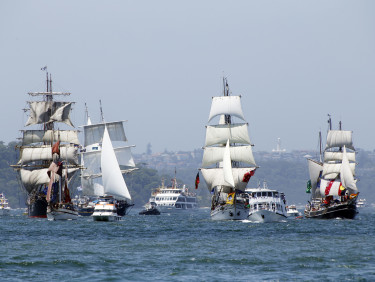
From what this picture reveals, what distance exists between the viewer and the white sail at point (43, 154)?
471ft

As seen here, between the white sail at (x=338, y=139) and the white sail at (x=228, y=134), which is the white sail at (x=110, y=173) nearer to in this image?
the white sail at (x=228, y=134)

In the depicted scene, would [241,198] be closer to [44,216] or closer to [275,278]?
[44,216]

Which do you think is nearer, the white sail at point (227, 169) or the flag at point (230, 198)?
the flag at point (230, 198)

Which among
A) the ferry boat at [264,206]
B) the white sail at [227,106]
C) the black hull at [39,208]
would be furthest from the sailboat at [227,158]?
the black hull at [39,208]

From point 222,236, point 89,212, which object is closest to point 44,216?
point 89,212

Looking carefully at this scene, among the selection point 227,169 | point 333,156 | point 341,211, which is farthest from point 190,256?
point 333,156

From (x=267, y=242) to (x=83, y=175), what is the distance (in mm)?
97906

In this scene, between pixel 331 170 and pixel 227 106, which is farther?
pixel 331 170

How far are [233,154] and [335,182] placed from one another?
51.0ft

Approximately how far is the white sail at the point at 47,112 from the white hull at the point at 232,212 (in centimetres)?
5120

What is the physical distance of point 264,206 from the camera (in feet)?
327

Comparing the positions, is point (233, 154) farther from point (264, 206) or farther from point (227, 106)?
point (264, 206)

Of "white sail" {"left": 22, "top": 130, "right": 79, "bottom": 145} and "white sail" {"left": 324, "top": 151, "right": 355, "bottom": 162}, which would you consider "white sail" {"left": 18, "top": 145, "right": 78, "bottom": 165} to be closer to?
"white sail" {"left": 22, "top": 130, "right": 79, "bottom": 145}

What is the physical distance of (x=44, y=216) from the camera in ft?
440
